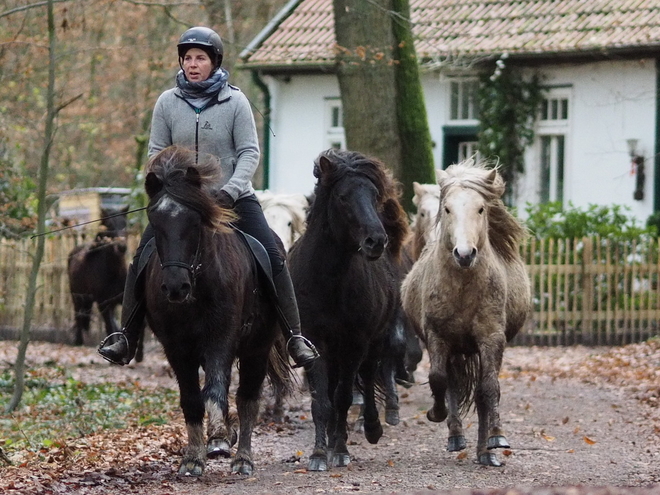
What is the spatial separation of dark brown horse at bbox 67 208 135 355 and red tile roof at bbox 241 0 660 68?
5.53 m

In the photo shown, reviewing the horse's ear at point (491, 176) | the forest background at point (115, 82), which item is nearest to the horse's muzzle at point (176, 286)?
the horse's ear at point (491, 176)

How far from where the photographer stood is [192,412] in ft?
27.9

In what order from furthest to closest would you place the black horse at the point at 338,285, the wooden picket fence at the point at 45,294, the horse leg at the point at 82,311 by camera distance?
the wooden picket fence at the point at 45,294 → the horse leg at the point at 82,311 → the black horse at the point at 338,285

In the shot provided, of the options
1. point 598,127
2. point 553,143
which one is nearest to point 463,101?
point 553,143

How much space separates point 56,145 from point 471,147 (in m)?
14.5

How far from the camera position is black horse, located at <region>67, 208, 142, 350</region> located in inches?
738

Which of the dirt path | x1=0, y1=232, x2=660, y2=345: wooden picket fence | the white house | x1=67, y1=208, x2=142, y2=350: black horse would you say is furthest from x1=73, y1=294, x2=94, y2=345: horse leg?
the white house

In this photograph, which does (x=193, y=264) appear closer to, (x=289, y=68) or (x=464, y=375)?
(x=464, y=375)

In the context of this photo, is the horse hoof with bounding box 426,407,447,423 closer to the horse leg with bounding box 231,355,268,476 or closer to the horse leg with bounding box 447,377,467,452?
the horse leg with bounding box 447,377,467,452

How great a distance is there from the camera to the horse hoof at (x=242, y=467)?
900 cm

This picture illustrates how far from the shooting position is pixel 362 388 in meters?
10.9

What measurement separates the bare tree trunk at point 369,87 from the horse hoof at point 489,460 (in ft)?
22.4

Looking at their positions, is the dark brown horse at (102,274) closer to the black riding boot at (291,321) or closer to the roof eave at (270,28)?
the roof eave at (270,28)

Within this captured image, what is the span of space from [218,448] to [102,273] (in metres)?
11.8
